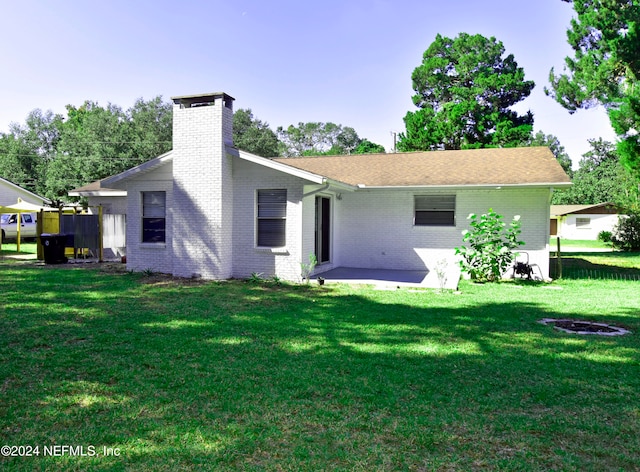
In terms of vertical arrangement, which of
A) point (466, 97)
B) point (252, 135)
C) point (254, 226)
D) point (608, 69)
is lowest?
point (254, 226)

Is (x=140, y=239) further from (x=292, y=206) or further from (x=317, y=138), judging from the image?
(x=317, y=138)

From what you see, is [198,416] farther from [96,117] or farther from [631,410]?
[96,117]

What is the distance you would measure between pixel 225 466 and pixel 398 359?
275 cm

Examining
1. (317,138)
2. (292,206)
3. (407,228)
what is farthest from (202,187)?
(317,138)

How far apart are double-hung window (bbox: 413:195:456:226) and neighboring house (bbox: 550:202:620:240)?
31646mm

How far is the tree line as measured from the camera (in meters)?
20.9

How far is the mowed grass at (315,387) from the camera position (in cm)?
317

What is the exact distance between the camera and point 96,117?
138 ft

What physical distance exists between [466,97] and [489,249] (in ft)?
82.8

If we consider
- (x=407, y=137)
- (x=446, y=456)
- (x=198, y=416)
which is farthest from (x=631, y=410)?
(x=407, y=137)

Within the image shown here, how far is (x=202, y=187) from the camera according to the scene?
37.5ft

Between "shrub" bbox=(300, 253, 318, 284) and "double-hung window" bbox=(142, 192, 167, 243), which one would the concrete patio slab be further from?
"double-hung window" bbox=(142, 192, 167, 243)

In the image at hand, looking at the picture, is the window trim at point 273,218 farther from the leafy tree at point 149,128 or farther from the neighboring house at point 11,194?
the leafy tree at point 149,128

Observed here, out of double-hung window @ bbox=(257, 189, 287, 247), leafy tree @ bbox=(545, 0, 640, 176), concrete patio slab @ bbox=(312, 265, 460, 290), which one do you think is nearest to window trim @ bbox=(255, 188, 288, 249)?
double-hung window @ bbox=(257, 189, 287, 247)
